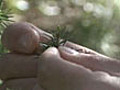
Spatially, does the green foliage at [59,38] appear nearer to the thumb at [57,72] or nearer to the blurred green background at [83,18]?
the thumb at [57,72]

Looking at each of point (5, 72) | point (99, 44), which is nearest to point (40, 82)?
point (5, 72)

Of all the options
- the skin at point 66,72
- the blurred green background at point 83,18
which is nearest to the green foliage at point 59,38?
the skin at point 66,72

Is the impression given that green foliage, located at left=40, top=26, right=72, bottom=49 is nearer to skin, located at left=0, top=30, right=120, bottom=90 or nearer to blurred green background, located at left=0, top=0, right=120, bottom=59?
skin, located at left=0, top=30, right=120, bottom=90

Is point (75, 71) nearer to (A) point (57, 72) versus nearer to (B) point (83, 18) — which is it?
(A) point (57, 72)

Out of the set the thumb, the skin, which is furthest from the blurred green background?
the thumb

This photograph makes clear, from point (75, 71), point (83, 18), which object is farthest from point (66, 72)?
point (83, 18)
